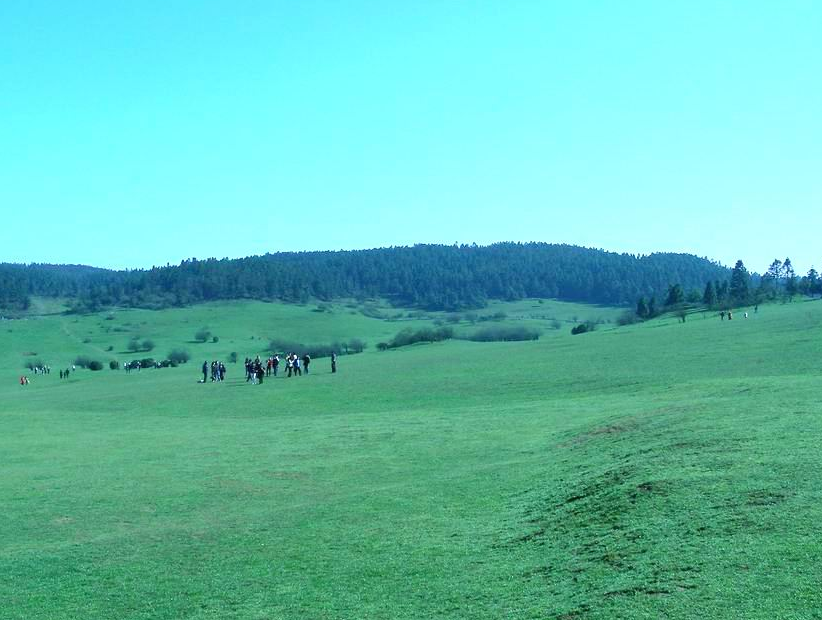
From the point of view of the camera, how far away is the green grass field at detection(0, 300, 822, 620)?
1028 centimetres

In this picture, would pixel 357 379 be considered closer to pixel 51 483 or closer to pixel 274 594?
pixel 51 483

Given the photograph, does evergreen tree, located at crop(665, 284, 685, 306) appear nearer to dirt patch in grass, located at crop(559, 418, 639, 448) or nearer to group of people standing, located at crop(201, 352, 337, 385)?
group of people standing, located at crop(201, 352, 337, 385)

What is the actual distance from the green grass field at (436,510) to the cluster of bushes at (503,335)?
7673 centimetres

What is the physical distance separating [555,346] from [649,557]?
61.0m

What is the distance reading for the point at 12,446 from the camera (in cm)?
2797

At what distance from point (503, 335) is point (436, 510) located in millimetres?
100008

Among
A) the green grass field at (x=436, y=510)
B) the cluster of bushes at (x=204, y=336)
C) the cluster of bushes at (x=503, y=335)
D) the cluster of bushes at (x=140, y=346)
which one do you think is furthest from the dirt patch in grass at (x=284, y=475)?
the cluster of bushes at (x=204, y=336)

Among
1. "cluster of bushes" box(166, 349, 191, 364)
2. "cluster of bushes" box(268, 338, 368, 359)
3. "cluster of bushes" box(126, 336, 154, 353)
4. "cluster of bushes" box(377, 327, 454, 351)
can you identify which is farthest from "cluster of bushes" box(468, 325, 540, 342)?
"cluster of bushes" box(126, 336, 154, 353)

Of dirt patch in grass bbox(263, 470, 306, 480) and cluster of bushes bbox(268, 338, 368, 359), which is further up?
cluster of bushes bbox(268, 338, 368, 359)

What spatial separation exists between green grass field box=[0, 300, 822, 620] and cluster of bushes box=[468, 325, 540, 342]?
252ft

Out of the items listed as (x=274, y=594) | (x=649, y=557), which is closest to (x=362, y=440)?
(x=274, y=594)

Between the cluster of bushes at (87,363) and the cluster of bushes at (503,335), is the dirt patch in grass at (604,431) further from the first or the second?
the cluster of bushes at (503,335)

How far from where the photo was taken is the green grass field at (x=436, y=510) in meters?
10.3

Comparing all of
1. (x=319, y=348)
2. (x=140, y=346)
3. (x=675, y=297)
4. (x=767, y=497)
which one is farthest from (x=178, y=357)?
(x=767, y=497)
